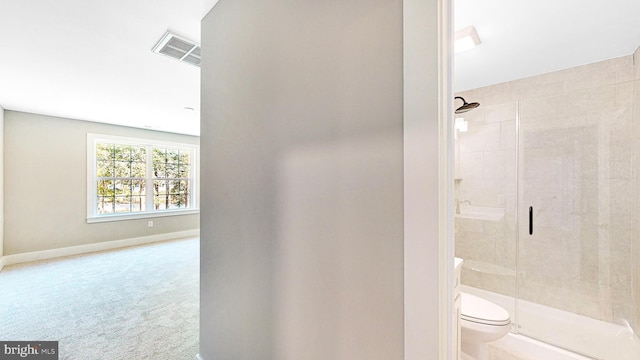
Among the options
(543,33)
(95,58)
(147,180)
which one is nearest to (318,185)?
(543,33)

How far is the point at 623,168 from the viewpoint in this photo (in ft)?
7.40

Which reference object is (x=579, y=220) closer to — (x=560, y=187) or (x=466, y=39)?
(x=560, y=187)

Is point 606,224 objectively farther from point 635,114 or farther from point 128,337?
point 128,337

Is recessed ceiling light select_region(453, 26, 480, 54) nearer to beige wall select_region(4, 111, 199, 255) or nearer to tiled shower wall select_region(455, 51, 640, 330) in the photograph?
tiled shower wall select_region(455, 51, 640, 330)

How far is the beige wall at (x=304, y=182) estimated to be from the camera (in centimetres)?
83

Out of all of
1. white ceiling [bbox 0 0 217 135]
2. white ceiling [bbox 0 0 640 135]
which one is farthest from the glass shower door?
white ceiling [bbox 0 0 217 135]

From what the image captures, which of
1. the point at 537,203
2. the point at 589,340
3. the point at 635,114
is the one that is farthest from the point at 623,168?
the point at 589,340

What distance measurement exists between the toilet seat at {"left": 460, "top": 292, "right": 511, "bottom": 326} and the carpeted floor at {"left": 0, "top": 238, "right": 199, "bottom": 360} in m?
1.97

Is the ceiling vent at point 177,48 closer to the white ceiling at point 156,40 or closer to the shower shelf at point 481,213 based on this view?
the white ceiling at point 156,40

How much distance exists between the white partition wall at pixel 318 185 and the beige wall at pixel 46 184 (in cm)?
453

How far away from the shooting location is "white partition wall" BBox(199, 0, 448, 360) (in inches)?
30.1

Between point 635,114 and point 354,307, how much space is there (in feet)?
9.50
